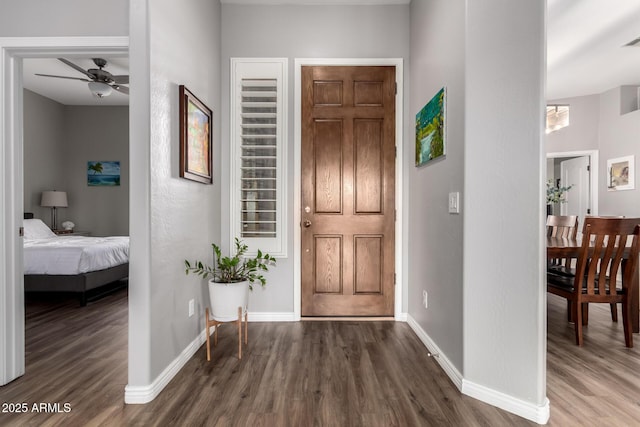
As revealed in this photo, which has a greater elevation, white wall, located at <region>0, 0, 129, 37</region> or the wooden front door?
white wall, located at <region>0, 0, 129, 37</region>

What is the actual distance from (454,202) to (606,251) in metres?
1.45

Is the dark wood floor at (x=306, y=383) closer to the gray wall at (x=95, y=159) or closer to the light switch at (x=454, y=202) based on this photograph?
the light switch at (x=454, y=202)

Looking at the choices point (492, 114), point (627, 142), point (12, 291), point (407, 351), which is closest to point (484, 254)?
point (492, 114)

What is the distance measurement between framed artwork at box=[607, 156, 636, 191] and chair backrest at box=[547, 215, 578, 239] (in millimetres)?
1923

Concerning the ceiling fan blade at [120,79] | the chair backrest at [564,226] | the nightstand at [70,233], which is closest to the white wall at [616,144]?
the chair backrest at [564,226]

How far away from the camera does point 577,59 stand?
4242 millimetres

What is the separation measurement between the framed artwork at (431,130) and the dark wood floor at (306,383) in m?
1.47

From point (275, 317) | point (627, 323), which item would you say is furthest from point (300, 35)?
point (627, 323)

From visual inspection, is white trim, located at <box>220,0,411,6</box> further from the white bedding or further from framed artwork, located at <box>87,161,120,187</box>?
framed artwork, located at <box>87,161,120,187</box>

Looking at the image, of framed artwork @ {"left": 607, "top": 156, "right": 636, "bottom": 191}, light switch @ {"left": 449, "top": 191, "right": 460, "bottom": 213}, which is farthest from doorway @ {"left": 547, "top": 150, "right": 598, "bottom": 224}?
light switch @ {"left": 449, "top": 191, "right": 460, "bottom": 213}

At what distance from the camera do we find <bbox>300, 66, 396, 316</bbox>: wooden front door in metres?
3.13

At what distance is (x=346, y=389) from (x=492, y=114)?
1766 millimetres

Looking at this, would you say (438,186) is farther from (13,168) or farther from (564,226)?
(13,168)

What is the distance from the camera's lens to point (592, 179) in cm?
550
